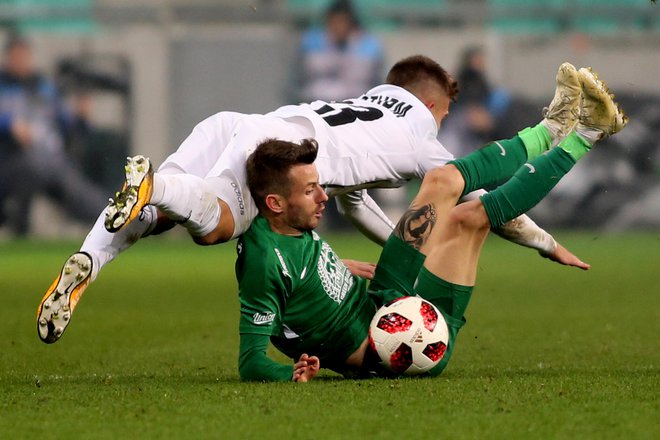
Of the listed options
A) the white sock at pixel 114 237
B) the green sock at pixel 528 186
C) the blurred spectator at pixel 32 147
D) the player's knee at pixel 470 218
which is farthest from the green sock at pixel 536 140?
the blurred spectator at pixel 32 147

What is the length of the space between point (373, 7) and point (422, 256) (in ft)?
→ 43.3

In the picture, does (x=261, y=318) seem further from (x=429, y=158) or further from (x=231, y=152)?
(x=429, y=158)

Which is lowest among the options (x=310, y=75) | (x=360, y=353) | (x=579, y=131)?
(x=310, y=75)

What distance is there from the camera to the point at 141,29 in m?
18.3

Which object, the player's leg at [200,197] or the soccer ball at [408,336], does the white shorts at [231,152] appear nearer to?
the player's leg at [200,197]

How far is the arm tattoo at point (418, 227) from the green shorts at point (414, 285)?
0.03 meters

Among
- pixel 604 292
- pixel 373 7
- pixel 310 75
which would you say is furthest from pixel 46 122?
pixel 604 292

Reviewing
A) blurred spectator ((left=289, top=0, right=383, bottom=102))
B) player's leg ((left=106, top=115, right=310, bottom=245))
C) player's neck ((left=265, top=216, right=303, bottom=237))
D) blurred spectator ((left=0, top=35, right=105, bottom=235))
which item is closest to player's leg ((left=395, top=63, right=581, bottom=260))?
player's neck ((left=265, top=216, right=303, bottom=237))

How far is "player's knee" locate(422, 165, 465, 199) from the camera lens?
560cm

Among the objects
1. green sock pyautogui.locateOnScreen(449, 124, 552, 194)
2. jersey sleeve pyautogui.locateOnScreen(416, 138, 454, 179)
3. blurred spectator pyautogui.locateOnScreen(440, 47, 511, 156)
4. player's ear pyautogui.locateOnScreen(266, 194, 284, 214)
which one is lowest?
blurred spectator pyautogui.locateOnScreen(440, 47, 511, 156)

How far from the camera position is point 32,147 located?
58.4 ft

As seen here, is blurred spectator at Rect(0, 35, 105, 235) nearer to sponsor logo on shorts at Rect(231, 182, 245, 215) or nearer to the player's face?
sponsor logo on shorts at Rect(231, 182, 245, 215)

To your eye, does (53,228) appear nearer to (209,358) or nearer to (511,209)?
(209,358)

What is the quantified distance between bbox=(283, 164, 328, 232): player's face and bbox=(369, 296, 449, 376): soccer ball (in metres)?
0.50
